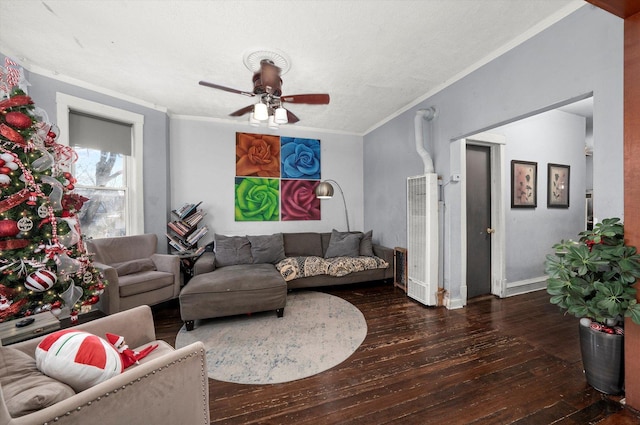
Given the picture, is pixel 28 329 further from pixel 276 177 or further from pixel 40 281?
pixel 276 177

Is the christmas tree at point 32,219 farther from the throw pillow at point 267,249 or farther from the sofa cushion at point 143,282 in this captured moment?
the throw pillow at point 267,249

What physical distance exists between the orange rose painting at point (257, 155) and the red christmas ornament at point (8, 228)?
107 inches

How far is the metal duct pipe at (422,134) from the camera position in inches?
124

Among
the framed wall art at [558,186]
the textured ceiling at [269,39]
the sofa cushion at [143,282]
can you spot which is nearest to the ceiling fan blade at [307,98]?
the textured ceiling at [269,39]

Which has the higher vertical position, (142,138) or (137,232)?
(142,138)

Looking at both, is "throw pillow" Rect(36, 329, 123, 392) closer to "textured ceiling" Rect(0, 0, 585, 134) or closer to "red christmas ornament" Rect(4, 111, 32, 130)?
"red christmas ornament" Rect(4, 111, 32, 130)

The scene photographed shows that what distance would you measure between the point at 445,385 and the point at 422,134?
2722mm

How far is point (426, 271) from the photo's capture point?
10.2 ft

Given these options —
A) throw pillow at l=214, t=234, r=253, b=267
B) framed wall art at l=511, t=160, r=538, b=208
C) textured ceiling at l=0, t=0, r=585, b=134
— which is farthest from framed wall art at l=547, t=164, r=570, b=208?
throw pillow at l=214, t=234, r=253, b=267

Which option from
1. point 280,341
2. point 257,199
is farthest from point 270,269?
point 257,199

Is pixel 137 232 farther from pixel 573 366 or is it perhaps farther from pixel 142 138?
pixel 573 366

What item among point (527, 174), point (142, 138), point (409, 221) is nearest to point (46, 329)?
point (142, 138)

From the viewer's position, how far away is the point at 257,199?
4.39 metres

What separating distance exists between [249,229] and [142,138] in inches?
80.7
